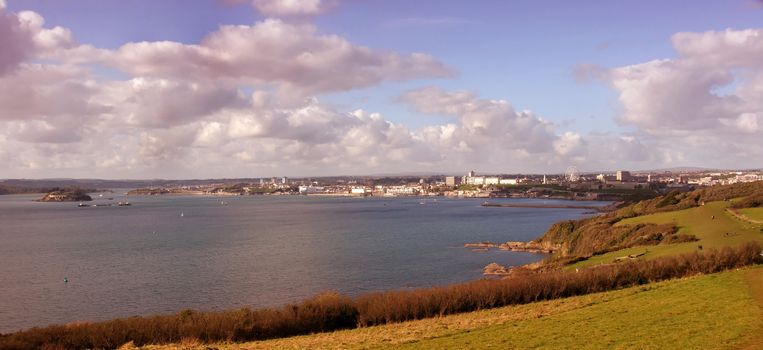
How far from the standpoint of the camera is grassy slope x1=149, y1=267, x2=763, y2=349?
1591cm

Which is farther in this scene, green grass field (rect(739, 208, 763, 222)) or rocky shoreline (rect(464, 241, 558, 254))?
rocky shoreline (rect(464, 241, 558, 254))

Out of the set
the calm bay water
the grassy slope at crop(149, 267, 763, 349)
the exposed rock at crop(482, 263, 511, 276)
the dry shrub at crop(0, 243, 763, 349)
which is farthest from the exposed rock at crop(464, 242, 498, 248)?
the grassy slope at crop(149, 267, 763, 349)

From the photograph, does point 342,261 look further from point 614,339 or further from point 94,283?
point 614,339

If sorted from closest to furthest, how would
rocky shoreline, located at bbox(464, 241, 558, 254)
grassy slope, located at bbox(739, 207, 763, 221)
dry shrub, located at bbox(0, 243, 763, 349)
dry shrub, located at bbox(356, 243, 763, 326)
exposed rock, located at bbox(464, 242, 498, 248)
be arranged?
dry shrub, located at bbox(0, 243, 763, 349), dry shrub, located at bbox(356, 243, 763, 326), grassy slope, located at bbox(739, 207, 763, 221), rocky shoreline, located at bbox(464, 241, 558, 254), exposed rock, located at bbox(464, 242, 498, 248)

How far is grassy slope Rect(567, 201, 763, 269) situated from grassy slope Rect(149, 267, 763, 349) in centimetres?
1233

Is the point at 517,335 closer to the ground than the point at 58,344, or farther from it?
farther from it

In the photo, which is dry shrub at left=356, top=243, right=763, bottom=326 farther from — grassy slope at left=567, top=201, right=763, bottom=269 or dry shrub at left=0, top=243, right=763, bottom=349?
grassy slope at left=567, top=201, right=763, bottom=269

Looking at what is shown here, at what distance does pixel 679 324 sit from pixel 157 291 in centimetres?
3893

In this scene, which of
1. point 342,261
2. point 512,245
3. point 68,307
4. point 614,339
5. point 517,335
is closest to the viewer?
point 614,339

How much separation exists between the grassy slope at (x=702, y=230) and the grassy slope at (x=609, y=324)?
12331mm

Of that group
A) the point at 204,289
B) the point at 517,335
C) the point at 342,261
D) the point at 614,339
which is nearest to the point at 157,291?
the point at 204,289

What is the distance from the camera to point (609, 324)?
61.4ft

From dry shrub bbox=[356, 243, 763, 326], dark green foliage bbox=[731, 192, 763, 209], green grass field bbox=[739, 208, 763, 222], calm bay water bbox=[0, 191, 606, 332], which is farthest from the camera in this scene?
dark green foliage bbox=[731, 192, 763, 209]

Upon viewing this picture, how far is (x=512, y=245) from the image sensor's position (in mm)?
71688
